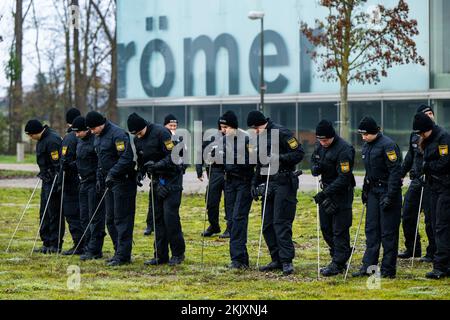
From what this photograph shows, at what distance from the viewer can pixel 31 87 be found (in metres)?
66.0

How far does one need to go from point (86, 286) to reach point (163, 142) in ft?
8.76

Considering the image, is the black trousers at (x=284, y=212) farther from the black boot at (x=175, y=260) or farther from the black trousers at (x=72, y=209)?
the black trousers at (x=72, y=209)

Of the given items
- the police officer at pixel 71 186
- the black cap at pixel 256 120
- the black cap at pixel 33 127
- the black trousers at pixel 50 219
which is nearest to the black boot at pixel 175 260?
the police officer at pixel 71 186

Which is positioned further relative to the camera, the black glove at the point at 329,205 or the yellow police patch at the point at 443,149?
the black glove at the point at 329,205

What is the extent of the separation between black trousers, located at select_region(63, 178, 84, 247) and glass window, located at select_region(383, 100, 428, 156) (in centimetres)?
2349

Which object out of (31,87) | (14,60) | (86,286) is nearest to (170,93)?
(14,60)

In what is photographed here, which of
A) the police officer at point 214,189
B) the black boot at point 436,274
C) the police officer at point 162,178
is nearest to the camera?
the black boot at point 436,274

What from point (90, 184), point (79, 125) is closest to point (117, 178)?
point (90, 184)

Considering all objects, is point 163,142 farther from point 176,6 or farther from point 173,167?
point 176,6

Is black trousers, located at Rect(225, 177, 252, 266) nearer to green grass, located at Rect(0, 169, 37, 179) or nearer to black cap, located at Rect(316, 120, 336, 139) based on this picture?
black cap, located at Rect(316, 120, 336, 139)

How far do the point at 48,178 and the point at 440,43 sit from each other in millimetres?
23876

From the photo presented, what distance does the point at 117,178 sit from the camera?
1330 centimetres

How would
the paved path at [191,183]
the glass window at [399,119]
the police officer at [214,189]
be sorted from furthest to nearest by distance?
the glass window at [399,119], the paved path at [191,183], the police officer at [214,189]

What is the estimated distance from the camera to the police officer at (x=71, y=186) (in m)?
14.6
